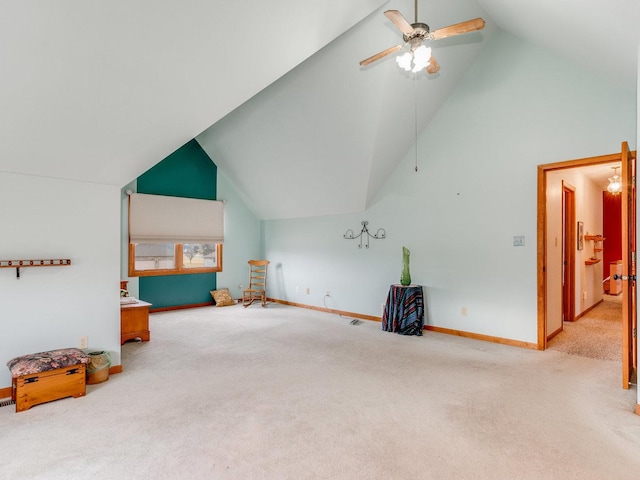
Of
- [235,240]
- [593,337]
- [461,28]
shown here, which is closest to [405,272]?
[593,337]

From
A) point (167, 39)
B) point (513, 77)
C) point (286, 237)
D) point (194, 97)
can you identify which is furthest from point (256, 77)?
point (286, 237)

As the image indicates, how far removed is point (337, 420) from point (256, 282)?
551 centimetres

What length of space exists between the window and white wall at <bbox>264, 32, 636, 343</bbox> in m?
3.36

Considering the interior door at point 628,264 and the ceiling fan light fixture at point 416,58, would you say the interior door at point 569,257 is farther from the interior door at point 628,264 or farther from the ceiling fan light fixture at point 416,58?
the ceiling fan light fixture at point 416,58

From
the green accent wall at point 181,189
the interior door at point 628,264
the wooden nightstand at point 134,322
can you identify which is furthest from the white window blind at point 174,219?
the interior door at point 628,264

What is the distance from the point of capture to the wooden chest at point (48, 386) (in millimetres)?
2576

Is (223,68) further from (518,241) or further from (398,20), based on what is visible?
(518,241)

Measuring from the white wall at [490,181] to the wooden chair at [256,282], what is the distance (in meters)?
2.55

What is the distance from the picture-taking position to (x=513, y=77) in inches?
167

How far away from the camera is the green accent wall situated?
6.33m

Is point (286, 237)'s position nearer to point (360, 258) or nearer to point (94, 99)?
point (360, 258)

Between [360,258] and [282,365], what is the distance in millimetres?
2768

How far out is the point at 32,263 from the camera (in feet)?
9.20

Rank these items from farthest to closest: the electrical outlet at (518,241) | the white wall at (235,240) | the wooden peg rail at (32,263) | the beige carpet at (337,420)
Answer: the white wall at (235,240) → the electrical outlet at (518,241) → the wooden peg rail at (32,263) → the beige carpet at (337,420)
